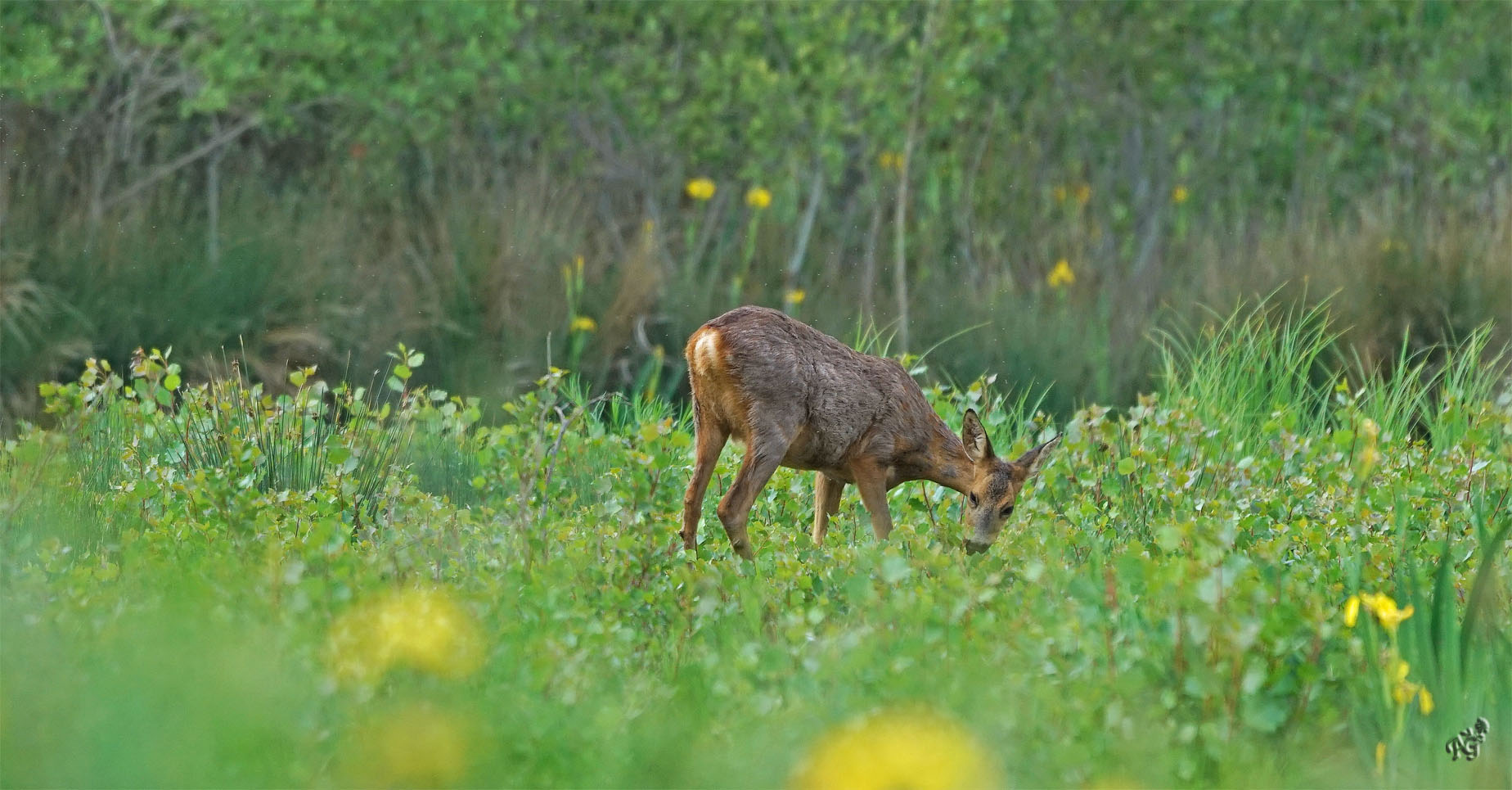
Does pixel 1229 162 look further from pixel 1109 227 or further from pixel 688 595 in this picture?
pixel 688 595

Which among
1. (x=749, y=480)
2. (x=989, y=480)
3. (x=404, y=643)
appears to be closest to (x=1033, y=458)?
(x=989, y=480)

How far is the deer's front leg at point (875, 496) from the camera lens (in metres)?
6.48

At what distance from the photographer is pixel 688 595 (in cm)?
488

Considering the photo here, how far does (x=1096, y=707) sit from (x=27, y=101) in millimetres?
9552

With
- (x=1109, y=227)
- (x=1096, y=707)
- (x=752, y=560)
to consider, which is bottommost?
(x=1109, y=227)

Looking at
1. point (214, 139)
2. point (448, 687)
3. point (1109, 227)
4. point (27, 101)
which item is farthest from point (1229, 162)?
point (448, 687)

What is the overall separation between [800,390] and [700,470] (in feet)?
1.47

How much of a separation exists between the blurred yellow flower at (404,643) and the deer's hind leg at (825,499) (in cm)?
271

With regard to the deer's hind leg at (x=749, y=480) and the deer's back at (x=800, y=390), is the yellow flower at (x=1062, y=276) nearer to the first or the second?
the deer's back at (x=800, y=390)

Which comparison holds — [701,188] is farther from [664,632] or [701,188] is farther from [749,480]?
[664,632]

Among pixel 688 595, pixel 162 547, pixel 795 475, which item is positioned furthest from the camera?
pixel 795 475

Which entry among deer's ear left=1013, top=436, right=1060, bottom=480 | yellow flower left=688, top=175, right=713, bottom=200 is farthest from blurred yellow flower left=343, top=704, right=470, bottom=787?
yellow flower left=688, top=175, right=713, bottom=200

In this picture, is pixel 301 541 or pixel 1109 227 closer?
pixel 301 541

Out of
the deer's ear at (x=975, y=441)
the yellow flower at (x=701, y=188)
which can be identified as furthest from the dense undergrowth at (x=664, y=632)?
the yellow flower at (x=701, y=188)
